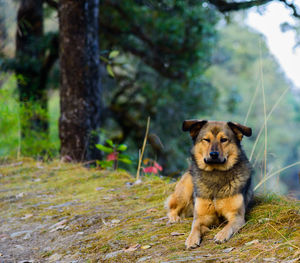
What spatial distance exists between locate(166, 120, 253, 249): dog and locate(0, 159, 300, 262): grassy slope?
19 cm

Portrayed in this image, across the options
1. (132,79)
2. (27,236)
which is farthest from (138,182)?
(132,79)

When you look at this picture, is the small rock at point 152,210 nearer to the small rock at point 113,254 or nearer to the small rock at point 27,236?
the small rock at point 113,254

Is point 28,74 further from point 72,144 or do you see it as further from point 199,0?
point 199,0

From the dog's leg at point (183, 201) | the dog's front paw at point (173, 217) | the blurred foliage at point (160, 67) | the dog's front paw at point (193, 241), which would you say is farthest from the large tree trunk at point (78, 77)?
the dog's front paw at point (193, 241)

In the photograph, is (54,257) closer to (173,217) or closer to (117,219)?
(117,219)

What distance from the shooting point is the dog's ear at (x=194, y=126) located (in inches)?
173

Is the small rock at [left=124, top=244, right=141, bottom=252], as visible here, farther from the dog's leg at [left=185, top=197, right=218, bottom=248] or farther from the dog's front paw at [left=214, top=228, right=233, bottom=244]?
the dog's front paw at [left=214, top=228, right=233, bottom=244]

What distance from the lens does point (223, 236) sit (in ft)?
12.0

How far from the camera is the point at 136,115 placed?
15883mm

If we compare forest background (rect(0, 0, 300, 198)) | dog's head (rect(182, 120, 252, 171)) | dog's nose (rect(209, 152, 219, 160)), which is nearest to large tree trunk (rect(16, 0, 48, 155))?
forest background (rect(0, 0, 300, 198))

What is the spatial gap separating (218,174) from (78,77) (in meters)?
4.67

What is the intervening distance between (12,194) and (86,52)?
3.38m

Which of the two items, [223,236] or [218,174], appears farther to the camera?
[218,174]

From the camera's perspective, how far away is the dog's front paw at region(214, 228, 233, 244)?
3621 millimetres
